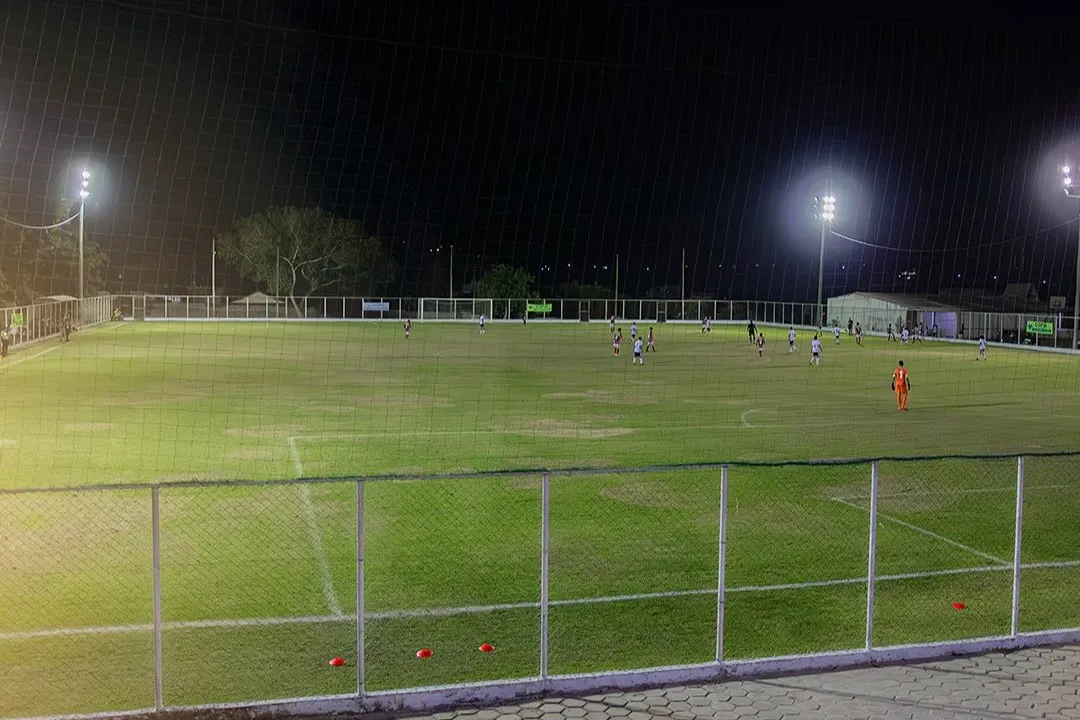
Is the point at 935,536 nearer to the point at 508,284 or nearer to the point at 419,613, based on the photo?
the point at 419,613

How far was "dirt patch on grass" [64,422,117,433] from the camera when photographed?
23984 millimetres

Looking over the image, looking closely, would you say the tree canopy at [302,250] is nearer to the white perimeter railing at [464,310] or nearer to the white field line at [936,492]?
the white perimeter railing at [464,310]

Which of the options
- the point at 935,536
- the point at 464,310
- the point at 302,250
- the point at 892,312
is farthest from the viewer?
the point at 302,250

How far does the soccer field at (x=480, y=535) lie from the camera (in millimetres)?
9562

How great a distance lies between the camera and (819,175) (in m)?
74.4

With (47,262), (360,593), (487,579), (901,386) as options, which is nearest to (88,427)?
Answer: (487,579)

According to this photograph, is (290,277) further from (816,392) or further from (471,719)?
(471,719)

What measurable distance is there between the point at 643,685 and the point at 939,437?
700 inches

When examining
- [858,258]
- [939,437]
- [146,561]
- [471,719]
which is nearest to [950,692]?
[471,719]

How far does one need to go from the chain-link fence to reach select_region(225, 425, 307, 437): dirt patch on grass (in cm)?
679

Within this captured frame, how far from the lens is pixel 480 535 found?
13820mm

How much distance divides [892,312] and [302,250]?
180ft

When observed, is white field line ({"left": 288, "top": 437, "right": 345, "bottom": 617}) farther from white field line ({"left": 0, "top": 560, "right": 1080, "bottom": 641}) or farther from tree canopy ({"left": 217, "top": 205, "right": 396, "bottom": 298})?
tree canopy ({"left": 217, "top": 205, "right": 396, "bottom": 298})

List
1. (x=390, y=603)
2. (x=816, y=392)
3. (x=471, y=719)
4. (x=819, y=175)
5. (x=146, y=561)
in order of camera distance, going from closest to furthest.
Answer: (x=471, y=719), (x=390, y=603), (x=146, y=561), (x=816, y=392), (x=819, y=175)
